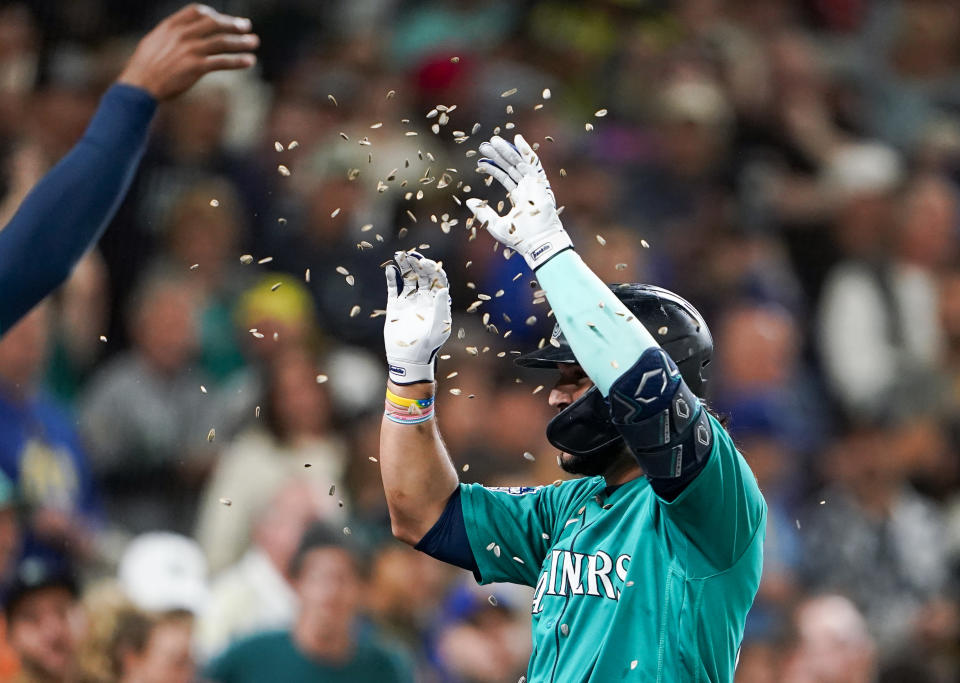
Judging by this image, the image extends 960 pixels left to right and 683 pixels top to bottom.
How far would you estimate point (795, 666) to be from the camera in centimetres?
585

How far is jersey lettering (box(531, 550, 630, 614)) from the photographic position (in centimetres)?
295

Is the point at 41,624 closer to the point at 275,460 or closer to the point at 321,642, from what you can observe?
the point at 321,642

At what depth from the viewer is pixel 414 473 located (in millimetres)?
3301

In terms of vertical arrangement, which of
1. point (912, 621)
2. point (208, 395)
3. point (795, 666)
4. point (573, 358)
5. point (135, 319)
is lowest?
point (912, 621)

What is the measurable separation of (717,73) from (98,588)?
5.15 metres

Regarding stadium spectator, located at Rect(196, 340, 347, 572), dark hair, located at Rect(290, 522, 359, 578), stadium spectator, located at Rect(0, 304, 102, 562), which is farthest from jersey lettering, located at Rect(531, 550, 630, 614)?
stadium spectator, located at Rect(196, 340, 347, 572)

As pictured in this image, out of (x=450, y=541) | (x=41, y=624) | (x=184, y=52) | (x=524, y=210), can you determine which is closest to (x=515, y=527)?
(x=450, y=541)

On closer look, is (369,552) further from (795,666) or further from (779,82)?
(779,82)

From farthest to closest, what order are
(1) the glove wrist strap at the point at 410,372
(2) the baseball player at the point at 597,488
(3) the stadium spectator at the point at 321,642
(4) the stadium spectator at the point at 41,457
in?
(3) the stadium spectator at the point at 321,642, (4) the stadium spectator at the point at 41,457, (1) the glove wrist strap at the point at 410,372, (2) the baseball player at the point at 597,488

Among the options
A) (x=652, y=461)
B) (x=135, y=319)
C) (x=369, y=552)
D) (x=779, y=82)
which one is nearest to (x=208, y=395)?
(x=135, y=319)

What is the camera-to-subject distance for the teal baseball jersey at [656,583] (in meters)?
2.84

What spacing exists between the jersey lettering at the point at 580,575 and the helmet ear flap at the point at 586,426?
0.24 metres

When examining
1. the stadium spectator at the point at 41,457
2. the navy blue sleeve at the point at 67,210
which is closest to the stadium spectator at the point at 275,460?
the stadium spectator at the point at 41,457

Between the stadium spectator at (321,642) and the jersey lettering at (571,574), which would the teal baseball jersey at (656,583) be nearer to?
the jersey lettering at (571,574)
